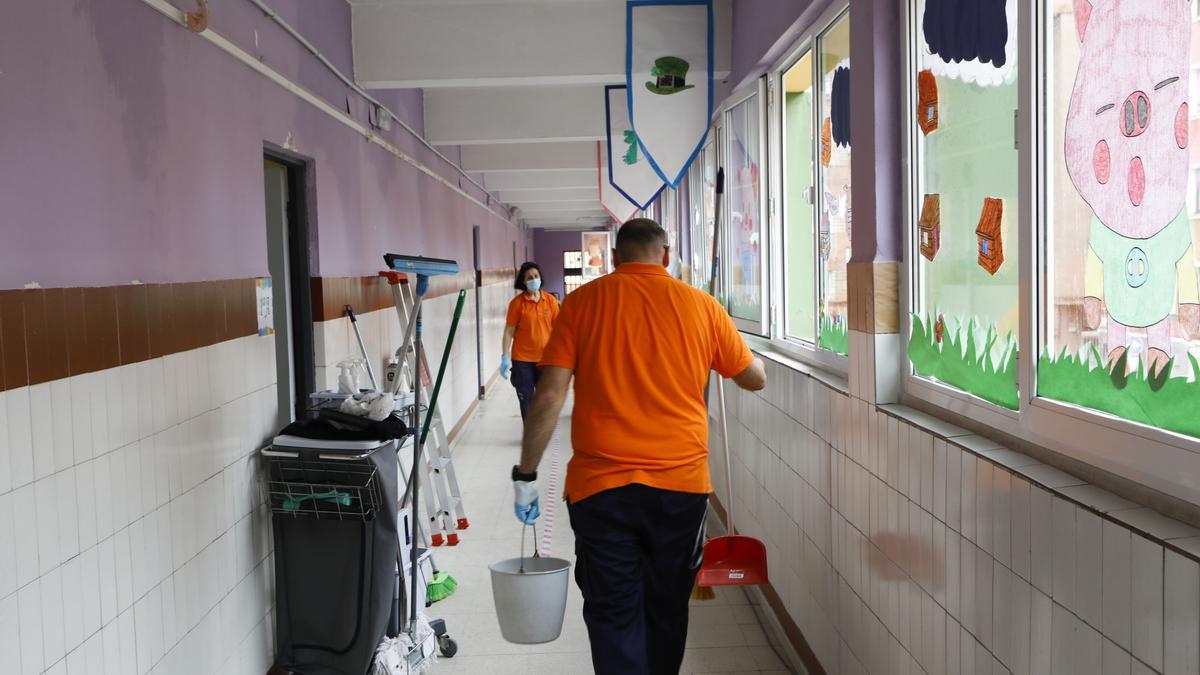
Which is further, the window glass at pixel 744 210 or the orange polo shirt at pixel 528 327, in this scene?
the orange polo shirt at pixel 528 327

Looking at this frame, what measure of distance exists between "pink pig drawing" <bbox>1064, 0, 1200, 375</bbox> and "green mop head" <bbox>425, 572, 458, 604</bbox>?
3517 millimetres

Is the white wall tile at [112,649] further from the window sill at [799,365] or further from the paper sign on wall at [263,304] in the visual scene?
the window sill at [799,365]

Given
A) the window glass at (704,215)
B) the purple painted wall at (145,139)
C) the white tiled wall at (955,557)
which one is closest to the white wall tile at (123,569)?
the purple painted wall at (145,139)

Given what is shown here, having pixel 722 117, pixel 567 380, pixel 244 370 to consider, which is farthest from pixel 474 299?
pixel 567 380

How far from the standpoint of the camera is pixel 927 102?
273 cm

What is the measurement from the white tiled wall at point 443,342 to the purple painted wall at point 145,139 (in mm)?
393

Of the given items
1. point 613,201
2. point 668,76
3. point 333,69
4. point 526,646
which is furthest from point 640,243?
point 613,201

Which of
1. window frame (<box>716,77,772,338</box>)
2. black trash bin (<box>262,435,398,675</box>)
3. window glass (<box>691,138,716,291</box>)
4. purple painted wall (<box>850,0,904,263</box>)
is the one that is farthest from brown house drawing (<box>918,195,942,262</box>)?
window glass (<box>691,138,716,291</box>)

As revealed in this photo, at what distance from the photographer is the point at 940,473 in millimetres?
2297

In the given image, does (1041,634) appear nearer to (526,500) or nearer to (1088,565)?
(1088,565)

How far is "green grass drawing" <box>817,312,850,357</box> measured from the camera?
3660 mm

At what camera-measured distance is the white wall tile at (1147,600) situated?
1448mm

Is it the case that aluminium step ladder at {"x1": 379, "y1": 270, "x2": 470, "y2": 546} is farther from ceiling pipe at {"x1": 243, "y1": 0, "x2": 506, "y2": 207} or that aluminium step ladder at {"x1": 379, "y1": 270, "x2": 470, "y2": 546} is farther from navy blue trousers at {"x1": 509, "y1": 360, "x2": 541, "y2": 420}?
navy blue trousers at {"x1": 509, "y1": 360, "x2": 541, "y2": 420}

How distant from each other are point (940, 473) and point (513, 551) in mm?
Answer: 3529
